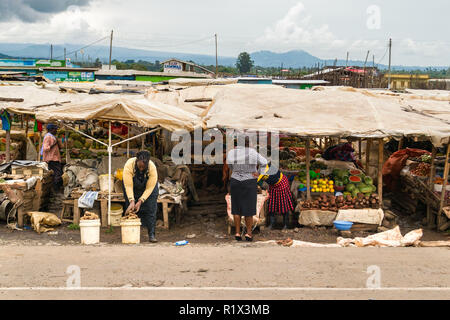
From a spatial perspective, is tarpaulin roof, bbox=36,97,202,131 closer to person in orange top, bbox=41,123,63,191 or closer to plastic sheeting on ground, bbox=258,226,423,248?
person in orange top, bbox=41,123,63,191

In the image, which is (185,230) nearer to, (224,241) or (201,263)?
(224,241)

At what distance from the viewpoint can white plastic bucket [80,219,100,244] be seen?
7.90 metres

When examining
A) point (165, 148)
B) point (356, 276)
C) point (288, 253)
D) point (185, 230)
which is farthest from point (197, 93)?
point (356, 276)

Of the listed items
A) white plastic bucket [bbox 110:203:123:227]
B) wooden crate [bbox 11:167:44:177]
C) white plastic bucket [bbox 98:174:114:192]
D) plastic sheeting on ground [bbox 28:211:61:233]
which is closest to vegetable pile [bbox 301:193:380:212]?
white plastic bucket [bbox 110:203:123:227]

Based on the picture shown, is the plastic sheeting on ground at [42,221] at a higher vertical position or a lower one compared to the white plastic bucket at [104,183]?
lower

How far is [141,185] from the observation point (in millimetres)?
7844

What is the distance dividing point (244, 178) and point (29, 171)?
452 centimetres

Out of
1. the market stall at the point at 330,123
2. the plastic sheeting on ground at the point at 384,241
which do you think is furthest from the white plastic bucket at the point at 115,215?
the plastic sheeting on ground at the point at 384,241

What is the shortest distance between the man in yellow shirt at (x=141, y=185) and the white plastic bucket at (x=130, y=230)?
18 cm

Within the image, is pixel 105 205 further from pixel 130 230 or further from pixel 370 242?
pixel 370 242

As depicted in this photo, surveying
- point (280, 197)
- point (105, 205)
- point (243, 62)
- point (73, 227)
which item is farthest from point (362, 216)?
point (243, 62)

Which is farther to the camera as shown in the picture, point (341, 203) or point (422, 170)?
point (422, 170)

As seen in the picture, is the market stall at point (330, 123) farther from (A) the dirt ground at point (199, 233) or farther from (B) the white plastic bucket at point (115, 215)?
(B) the white plastic bucket at point (115, 215)

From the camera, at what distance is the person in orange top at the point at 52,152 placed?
11.1 metres
